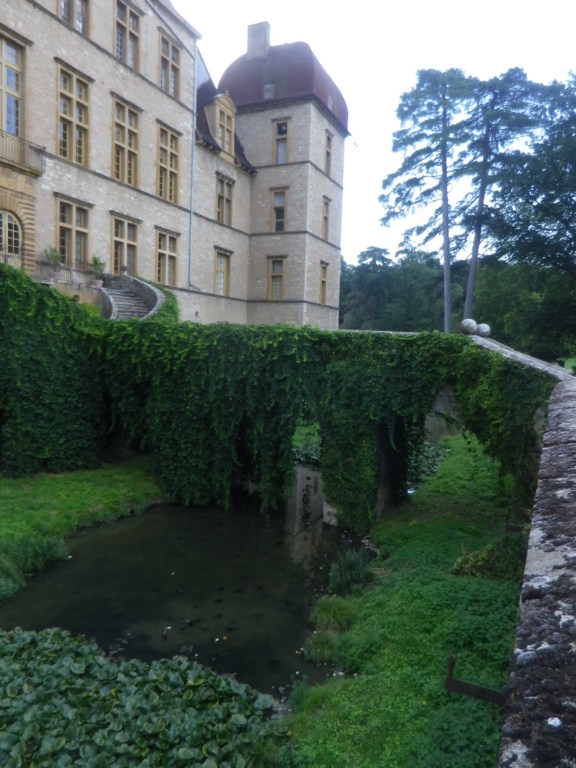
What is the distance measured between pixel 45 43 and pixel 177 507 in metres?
15.8

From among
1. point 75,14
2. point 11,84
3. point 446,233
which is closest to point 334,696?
point 11,84

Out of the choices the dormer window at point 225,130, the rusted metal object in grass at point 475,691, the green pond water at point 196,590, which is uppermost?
the dormer window at point 225,130

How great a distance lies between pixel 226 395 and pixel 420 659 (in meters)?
9.06

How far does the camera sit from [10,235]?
18734 mm

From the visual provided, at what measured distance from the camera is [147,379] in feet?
53.7

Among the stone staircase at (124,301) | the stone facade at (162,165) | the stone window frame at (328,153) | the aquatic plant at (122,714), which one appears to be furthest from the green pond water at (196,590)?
the stone window frame at (328,153)

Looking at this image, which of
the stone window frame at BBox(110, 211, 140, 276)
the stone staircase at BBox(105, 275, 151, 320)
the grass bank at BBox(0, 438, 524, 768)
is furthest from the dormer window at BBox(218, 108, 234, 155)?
the grass bank at BBox(0, 438, 524, 768)

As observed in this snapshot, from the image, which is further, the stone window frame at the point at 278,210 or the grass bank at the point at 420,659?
the stone window frame at the point at 278,210

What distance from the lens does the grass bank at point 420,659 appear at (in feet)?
18.4

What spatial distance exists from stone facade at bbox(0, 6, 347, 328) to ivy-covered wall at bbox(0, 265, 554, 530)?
4.65 metres

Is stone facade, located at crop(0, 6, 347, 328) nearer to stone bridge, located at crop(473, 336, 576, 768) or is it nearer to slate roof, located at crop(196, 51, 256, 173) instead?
slate roof, located at crop(196, 51, 256, 173)

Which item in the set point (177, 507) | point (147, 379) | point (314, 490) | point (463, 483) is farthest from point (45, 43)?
point (463, 483)

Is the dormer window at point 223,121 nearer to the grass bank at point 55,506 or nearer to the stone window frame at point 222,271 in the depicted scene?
the stone window frame at point 222,271

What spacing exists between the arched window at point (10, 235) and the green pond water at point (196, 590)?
9.72 m
